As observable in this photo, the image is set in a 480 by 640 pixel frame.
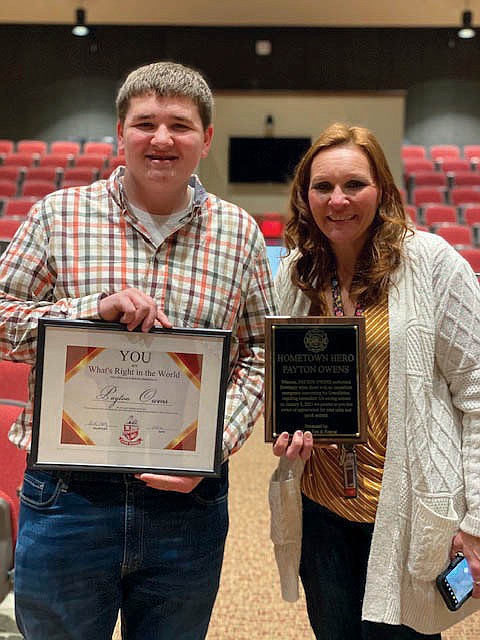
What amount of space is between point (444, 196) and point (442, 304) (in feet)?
30.0

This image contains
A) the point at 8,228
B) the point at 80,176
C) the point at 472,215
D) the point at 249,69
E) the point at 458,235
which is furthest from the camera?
the point at 249,69

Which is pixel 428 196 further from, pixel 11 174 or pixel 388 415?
pixel 388 415

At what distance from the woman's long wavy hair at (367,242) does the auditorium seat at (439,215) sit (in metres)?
7.32

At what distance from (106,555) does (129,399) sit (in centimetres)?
27

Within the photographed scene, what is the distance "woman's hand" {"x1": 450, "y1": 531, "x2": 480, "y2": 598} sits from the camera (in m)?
1.37

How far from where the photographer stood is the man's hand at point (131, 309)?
1147 mm

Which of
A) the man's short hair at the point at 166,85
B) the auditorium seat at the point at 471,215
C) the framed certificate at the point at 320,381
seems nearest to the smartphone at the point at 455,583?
the framed certificate at the point at 320,381

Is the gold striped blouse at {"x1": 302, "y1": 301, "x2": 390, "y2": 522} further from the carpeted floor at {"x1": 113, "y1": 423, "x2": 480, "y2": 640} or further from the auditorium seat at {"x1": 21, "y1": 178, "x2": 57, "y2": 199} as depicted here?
the auditorium seat at {"x1": 21, "y1": 178, "x2": 57, "y2": 199}

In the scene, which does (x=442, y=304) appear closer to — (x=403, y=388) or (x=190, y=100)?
(x=403, y=388)

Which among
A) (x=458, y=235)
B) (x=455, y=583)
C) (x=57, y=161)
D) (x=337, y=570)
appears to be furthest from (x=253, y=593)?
(x=57, y=161)

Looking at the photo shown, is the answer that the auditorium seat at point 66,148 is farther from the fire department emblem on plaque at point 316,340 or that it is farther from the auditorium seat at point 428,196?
the fire department emblem on plaque at point 316,340

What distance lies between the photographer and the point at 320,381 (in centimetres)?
134

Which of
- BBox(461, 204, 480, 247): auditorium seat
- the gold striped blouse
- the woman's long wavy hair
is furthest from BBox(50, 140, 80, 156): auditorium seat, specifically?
the gold striped blouse

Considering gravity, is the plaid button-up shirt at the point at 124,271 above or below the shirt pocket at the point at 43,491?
above
